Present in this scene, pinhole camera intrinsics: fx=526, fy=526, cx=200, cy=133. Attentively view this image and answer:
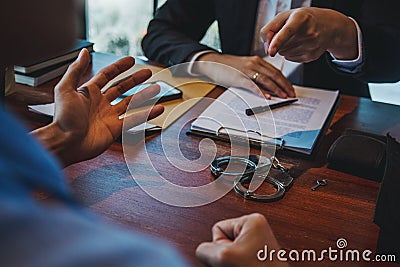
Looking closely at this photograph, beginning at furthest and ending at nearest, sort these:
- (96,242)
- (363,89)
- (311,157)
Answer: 1. (363,89)
2. (311,157)
3. (96,242)

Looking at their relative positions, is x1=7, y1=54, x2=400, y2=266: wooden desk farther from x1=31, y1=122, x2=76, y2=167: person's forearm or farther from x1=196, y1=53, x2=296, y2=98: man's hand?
x1=196, y1=53, x2=296, y2=98: man's hand

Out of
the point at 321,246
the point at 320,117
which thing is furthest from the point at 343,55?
the point at 321,246

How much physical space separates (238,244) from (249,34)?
1.18m

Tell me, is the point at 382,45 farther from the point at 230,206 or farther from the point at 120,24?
the point at 120,24

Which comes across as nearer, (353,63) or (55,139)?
(55,139)

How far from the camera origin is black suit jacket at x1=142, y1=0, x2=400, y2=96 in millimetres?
1400

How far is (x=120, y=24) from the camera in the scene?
9.36ft

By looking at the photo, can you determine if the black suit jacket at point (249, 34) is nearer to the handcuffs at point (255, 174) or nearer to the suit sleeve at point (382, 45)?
the suit sleeve at point (382, 45)

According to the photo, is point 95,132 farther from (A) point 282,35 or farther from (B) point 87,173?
(A) point 282,35

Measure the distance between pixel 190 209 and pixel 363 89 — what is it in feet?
3.48

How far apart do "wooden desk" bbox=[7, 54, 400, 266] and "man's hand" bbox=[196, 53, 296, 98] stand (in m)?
0.27

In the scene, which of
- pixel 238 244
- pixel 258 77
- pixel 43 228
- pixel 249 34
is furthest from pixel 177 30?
pixel 43 228

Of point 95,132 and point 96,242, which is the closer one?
point 96,242

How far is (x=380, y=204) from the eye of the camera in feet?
2.74
